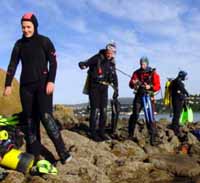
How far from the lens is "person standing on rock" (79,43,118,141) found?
10547mm

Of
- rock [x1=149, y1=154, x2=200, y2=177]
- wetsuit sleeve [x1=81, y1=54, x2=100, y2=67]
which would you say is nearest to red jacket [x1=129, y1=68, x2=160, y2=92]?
wetsuit sleeve [x1=81, y1=54, x2=100, y2=67]

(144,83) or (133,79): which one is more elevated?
(133,79)

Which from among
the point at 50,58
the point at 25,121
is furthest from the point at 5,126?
the point at 50,58

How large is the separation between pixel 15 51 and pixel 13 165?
1.91 m

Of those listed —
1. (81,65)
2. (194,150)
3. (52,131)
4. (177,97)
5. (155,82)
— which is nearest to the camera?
(52,131)

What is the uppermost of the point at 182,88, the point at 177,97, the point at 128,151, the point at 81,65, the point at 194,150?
the point at 81,65

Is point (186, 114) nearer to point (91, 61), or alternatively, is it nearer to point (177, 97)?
point (177, 97)

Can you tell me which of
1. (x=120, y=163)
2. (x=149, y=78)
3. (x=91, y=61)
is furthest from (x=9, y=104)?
(x=120, y=163)

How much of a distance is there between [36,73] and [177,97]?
6.96 meters

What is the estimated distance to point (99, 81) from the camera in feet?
34.9

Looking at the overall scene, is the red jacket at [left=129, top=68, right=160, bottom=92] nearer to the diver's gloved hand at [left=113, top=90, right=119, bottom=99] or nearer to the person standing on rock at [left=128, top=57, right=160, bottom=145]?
the person standing on rock at [left=128, top=57, right=160, bottom=145]

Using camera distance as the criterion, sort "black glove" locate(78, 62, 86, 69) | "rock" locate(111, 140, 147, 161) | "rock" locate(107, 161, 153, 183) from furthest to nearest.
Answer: "black glove" locate(78, 62, 86, 69), "rock" locate(111, 140, 147, 161), "rock" locate(107, 161, 153, 183)

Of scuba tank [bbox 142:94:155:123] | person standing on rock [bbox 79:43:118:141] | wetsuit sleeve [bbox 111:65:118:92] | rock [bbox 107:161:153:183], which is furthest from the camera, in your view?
scuba tank [bbox 142:94:155:123]

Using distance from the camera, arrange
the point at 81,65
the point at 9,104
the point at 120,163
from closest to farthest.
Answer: the point at 120,163
the point at 81,65
the point at 9,104
